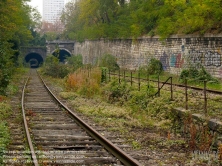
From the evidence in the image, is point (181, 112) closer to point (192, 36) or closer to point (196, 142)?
point (196, 142)

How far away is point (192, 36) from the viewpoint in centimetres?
2703

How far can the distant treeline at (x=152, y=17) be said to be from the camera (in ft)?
85.0

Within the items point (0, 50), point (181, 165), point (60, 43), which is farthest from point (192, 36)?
point (60, 43)

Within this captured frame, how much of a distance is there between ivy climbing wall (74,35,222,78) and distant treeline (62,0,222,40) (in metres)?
0.68

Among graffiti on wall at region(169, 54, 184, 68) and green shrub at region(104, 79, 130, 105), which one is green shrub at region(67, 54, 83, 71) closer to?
graffiti on wall at region(169, 54, 184, 68)

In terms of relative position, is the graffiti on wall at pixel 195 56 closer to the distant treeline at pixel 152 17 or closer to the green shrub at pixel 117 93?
the distant treeline at pixel 152 17

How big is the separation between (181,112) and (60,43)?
82.7 metres

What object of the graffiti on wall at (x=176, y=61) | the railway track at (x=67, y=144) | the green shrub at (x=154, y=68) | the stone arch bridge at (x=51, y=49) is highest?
the stone arch bridge at (x=51, y=49)

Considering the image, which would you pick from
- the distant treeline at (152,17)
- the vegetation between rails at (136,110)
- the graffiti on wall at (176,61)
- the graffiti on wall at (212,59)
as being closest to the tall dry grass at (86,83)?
the vegetation between rails at (136,110)

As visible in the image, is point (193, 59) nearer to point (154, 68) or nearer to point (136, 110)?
point (154, 68)

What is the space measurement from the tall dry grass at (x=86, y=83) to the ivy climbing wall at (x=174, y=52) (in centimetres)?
563

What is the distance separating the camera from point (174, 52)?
2978 cm

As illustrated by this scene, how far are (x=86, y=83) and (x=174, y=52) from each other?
1039cm

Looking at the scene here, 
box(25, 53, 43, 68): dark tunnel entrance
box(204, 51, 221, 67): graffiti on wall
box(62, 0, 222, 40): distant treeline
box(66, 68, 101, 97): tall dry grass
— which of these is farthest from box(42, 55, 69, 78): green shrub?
box(25, 53, 43, 68): dark tunnel entrance
